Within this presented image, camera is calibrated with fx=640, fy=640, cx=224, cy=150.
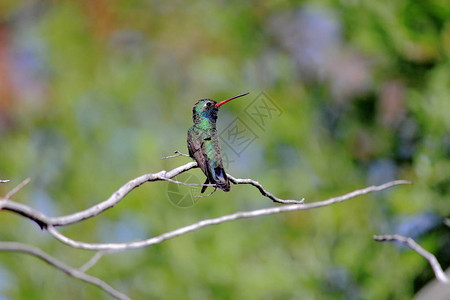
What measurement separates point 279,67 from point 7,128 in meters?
5.26

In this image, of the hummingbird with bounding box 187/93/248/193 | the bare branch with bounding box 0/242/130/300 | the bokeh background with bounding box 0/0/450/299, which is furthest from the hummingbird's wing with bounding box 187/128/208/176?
the bokeh background with bounding box 0/0/450/299

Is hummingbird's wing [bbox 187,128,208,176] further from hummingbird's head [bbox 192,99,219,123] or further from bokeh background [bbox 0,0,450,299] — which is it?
bokeh background [bbox 0,0,450,299]

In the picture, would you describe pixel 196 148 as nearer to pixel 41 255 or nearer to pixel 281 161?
pixel 41 255

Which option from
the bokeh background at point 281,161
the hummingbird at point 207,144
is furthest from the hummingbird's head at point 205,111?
the bokeh background at point 281,161

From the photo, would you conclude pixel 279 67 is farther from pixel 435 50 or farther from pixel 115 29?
pixel 115 29

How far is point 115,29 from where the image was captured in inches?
470

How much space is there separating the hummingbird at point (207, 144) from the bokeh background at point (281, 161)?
11.8 feet

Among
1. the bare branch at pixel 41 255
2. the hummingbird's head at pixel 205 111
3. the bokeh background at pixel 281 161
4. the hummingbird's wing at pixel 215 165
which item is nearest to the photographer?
the bare branch at pixel 41 255

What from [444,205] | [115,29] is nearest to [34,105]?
[115,29]

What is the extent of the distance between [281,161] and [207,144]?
538 centimetres

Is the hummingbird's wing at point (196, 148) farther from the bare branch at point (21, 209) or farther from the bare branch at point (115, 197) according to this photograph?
the bare branch at point (21, 209)

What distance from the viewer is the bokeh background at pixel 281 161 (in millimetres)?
5406

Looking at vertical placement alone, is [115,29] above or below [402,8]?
above

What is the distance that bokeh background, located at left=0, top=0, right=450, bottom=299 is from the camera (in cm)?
541
